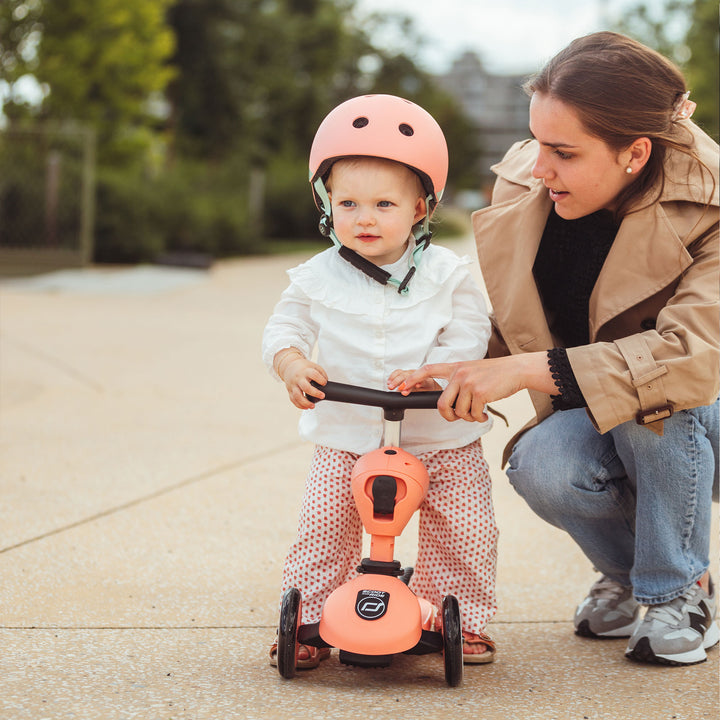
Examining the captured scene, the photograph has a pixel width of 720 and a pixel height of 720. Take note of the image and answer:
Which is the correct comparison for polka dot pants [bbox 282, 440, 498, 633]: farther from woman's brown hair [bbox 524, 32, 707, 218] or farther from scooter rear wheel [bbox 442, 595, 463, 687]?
woman's brown hair [bbox 524, 32, 707, 218]

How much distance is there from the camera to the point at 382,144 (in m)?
2.41

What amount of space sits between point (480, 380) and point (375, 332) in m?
0.35

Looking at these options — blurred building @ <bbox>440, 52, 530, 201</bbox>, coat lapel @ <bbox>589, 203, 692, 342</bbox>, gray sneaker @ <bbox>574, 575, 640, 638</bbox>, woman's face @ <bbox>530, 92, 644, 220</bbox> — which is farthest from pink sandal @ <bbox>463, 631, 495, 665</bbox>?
blurred building @ <bbox>440, 52, 530, 201</bbox>

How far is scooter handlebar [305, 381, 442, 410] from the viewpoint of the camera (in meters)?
2.26

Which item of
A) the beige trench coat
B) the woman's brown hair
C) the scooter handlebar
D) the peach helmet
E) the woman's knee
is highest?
the woman's brown hair

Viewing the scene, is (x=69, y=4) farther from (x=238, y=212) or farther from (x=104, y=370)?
(x=104, y=370)

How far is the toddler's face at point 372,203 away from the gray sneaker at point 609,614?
1075 millimetres

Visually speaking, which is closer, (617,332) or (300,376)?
(300,376)

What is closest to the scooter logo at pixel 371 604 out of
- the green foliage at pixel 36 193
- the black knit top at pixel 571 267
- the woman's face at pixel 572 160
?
the black knit top at pixel 571 267

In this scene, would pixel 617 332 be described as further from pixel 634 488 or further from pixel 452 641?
pixel 452 641

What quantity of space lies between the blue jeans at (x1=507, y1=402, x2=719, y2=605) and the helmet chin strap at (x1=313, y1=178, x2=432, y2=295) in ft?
1.78

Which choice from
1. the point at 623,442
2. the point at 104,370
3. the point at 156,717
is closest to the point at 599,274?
the point at 623,442

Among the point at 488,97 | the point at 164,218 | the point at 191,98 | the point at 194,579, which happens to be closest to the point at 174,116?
the point at 191,98

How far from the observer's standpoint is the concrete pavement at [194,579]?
224 cm
